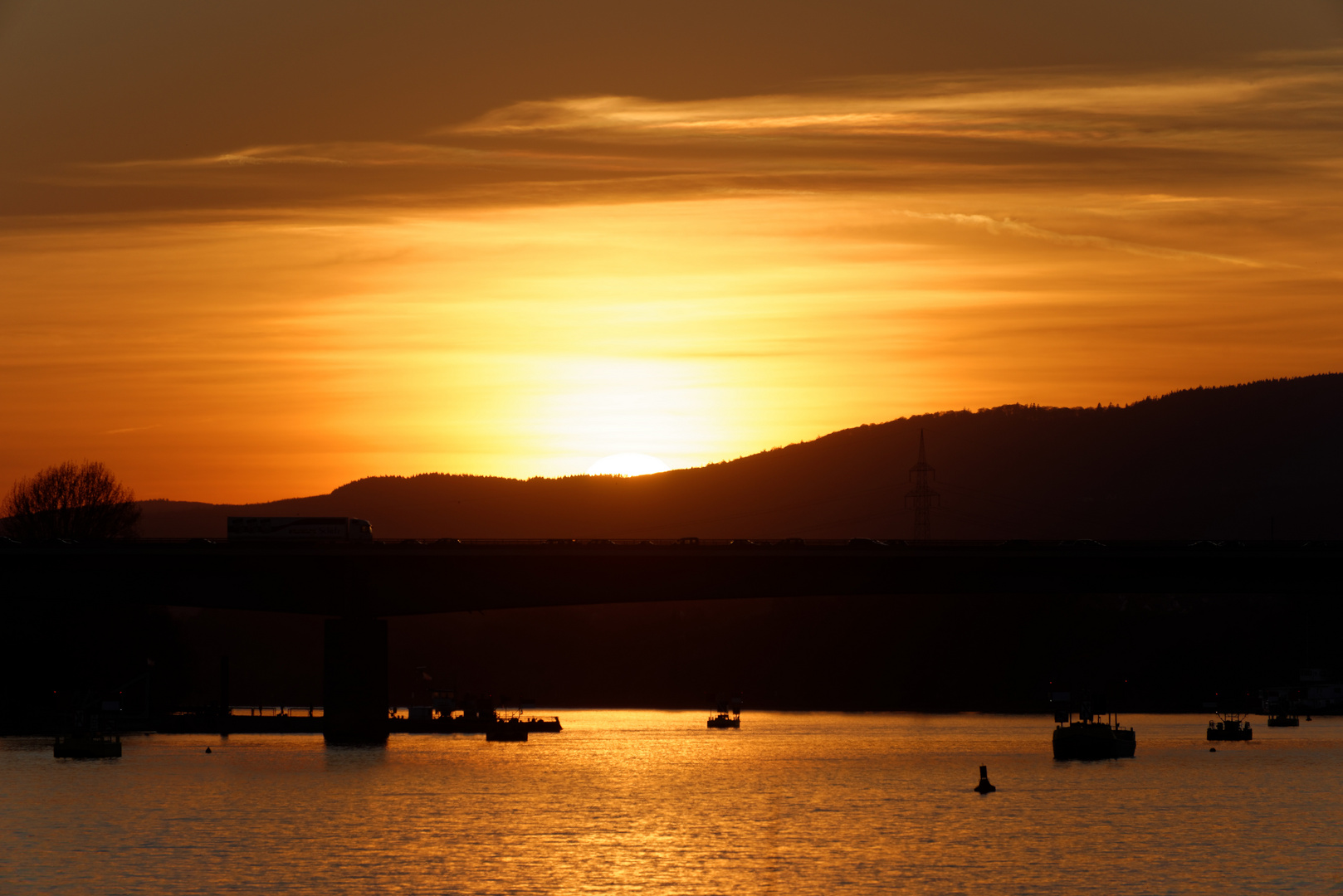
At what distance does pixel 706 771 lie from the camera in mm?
152500

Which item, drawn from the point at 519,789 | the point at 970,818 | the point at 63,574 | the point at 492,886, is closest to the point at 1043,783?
the point at 970,818

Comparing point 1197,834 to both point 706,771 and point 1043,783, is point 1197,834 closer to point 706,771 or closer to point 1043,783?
point 1043,783

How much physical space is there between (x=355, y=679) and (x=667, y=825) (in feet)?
235

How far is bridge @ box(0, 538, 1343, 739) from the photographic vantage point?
155m

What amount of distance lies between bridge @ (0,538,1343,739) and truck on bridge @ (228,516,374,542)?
155 inches

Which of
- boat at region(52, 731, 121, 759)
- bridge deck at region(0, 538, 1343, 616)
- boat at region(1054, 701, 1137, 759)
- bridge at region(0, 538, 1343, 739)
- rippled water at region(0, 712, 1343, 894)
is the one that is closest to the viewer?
rippled water at region(0, 712, 1343, 894)

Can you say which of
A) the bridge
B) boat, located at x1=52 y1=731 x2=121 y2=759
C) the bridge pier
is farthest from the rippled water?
the bridge

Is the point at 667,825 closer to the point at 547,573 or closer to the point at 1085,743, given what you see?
the point at 547,573

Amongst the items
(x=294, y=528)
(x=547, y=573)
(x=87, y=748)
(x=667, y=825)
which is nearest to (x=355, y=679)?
(x=294, y=528)

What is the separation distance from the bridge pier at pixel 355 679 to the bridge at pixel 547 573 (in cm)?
16

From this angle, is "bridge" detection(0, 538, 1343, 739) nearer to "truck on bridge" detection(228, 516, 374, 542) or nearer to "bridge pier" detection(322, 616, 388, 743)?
"bridge pier" detection(322, 616, 388, 743)

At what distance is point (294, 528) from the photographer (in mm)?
174500

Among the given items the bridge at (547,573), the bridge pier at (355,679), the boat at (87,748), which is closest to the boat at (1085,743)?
the bridge at (547,573)

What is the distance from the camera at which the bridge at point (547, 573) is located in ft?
508
